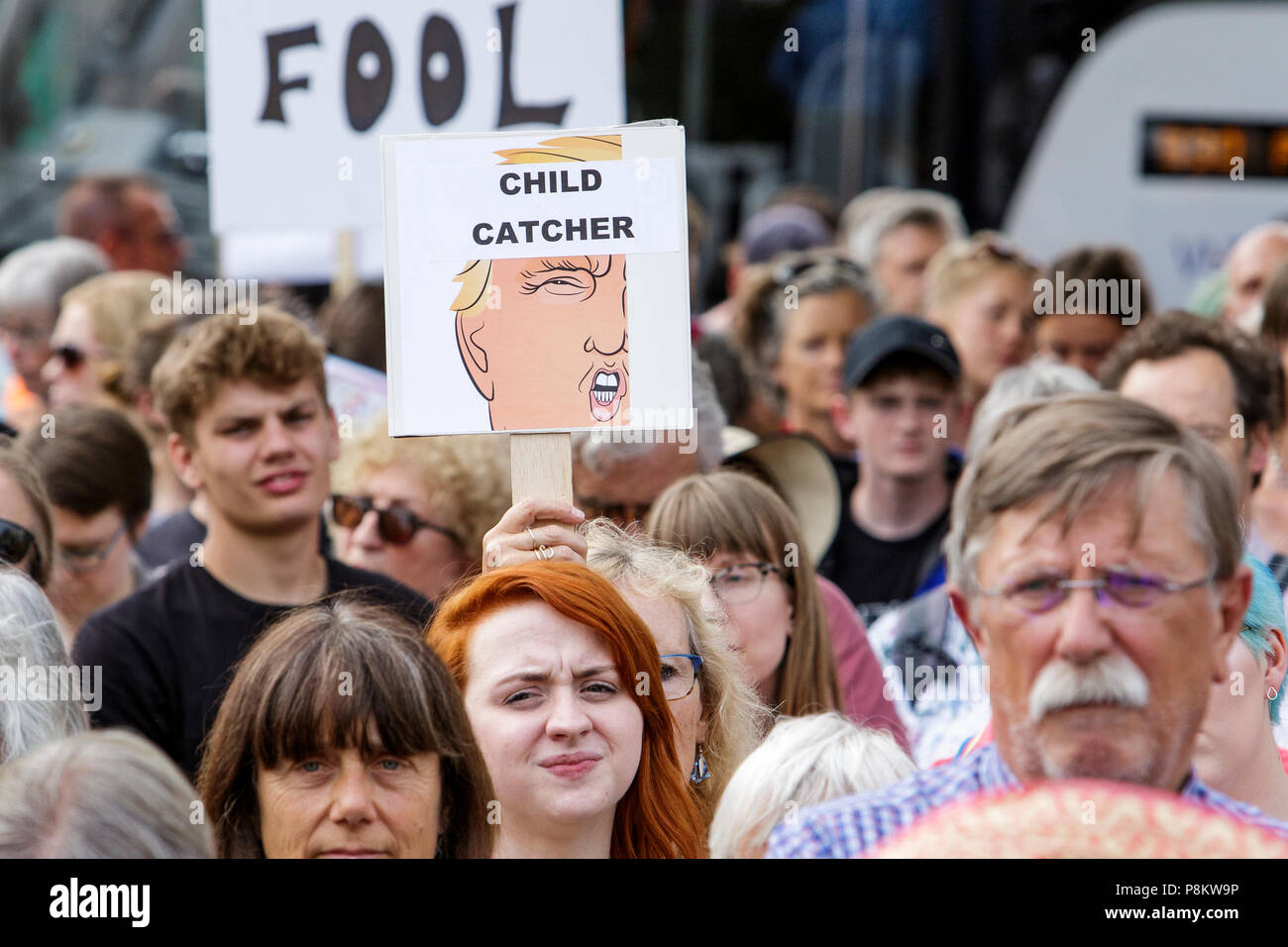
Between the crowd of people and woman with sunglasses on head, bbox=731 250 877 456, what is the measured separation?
1 centimetres

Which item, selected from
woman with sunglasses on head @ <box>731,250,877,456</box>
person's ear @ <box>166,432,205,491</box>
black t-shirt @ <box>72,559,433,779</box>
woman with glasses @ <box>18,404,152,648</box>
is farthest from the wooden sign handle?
woman with sunglasses on head @ <box>731,250,877,456</box>

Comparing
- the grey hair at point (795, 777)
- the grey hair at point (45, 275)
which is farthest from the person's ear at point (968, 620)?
the grey hair at point (45, 275)

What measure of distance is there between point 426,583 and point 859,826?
91.5 inches

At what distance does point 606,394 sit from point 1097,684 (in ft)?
3.38

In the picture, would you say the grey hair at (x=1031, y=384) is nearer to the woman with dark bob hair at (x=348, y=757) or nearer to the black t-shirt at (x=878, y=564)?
the black t-shirt at (x=878, y=564)

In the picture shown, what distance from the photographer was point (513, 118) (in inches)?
172

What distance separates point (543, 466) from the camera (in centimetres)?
266

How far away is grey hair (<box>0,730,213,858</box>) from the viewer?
1.91 m

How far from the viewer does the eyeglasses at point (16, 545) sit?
3115mm

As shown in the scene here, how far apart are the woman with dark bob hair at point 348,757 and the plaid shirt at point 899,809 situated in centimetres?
53

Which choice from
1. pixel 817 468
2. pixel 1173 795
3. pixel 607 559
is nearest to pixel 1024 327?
Answer: pixel 817 468

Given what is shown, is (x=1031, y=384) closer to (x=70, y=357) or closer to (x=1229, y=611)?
(x=1229, y=611)

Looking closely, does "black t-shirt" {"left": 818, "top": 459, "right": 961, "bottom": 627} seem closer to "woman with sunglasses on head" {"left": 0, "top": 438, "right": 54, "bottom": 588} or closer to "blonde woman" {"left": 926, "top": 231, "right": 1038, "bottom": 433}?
"blonde woman" {"left": 926, "top": 231, "right": 1038, "bottom": 433}

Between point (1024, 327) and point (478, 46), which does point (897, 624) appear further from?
point (1024, 327)
